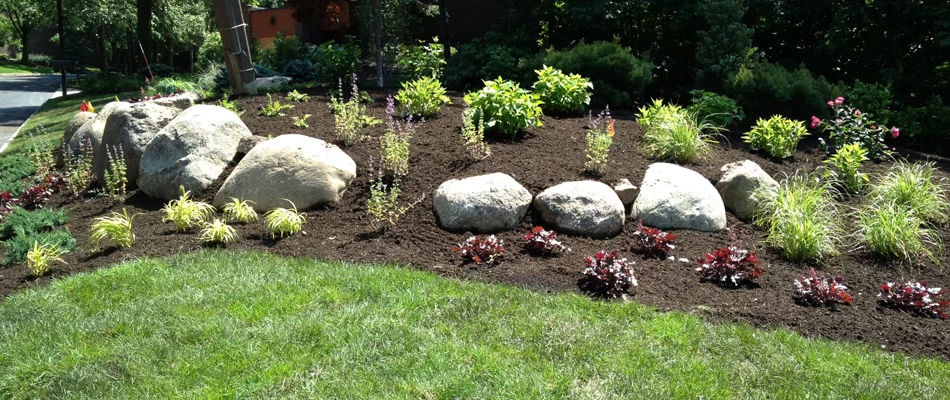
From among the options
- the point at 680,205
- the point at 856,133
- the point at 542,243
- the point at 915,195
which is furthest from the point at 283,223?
the point at 856,133

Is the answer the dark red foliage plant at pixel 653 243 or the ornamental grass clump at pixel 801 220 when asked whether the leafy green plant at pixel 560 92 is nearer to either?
the ornamental grass clump at pixel 801 220

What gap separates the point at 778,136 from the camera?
7988 mm

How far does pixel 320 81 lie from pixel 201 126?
5.19 metres

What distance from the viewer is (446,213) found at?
662 cm

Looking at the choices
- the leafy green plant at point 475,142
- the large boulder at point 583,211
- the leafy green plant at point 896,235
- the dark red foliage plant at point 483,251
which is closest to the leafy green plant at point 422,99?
the leafy green plant at point 475,142

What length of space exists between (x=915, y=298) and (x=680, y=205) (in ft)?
6.58

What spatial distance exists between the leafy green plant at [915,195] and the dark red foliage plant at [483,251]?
3.65 m

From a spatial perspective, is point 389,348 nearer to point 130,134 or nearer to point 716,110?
point 130,134

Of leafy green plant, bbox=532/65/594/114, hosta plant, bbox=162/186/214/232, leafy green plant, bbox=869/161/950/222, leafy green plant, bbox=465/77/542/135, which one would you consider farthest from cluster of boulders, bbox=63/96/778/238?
leafy green plant, bbox=532/65/594/114

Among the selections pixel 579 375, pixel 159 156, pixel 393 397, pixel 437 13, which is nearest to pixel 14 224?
pixel 159 156

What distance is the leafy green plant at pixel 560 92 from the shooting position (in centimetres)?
896

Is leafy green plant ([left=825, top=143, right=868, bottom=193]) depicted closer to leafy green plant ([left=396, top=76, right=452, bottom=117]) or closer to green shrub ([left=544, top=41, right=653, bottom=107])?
green shrub ([left=544, top=41, right=653, bottom=107])

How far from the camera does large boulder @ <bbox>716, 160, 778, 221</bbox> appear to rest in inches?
274

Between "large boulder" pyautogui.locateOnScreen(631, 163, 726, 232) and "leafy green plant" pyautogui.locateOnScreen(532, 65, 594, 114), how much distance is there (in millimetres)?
2314
